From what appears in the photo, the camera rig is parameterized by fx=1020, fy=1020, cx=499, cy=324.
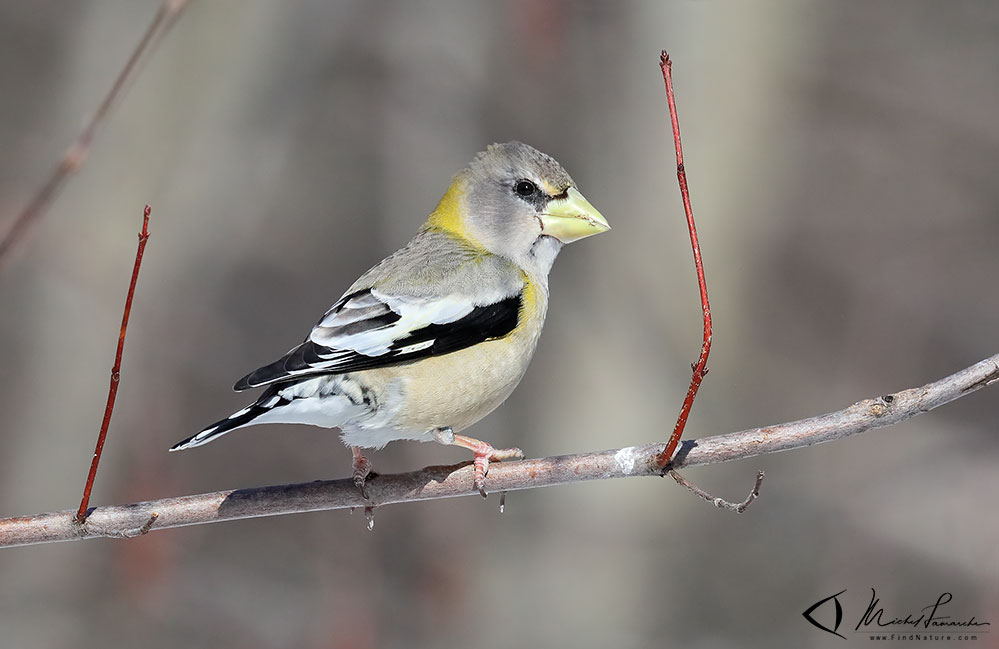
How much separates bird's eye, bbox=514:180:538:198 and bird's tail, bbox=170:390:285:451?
137 centimetres

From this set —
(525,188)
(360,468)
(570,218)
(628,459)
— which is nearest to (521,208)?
(525,188)

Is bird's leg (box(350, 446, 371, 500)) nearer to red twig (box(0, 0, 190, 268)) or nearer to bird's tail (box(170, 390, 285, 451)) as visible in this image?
bird's tail (box(170, 390, 285, 451))

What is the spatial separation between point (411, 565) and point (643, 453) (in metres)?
4.43

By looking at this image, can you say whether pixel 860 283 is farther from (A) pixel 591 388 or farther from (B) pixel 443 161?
(B) pixel 443 161

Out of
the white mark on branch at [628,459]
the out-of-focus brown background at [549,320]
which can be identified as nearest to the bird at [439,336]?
the white mark on branch at [628,459]

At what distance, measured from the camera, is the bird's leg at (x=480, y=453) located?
3.27 metres

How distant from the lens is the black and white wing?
10.6 feet

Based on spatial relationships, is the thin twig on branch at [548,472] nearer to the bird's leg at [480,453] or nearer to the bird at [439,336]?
the bird's leg at [480,453]

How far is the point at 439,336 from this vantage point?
3.46 m

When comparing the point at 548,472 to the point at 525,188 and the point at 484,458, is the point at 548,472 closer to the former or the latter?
the point at 484,458

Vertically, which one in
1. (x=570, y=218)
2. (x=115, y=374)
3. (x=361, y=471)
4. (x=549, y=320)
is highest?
(x=570, y=218)

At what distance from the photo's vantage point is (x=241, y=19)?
6.95m

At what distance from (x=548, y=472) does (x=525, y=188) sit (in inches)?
53.5

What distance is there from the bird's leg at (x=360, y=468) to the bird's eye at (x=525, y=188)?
3.98ft
